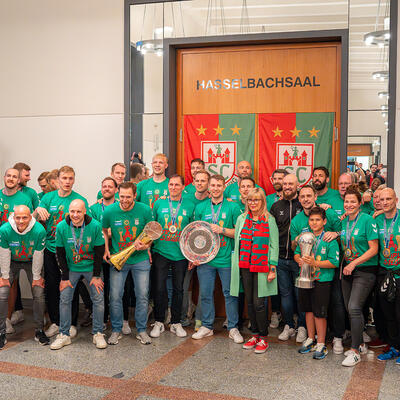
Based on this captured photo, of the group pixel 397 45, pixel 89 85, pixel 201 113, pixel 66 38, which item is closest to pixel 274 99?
pixel 201 113

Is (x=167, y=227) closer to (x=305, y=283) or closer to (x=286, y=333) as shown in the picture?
(x=305, y=283)

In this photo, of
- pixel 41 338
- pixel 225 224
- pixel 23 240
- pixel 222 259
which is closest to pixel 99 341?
pixel 41 338

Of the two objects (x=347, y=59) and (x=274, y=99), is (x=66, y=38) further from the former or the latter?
(x=347, y=59)

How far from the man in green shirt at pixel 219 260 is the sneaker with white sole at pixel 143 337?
1.64 feet

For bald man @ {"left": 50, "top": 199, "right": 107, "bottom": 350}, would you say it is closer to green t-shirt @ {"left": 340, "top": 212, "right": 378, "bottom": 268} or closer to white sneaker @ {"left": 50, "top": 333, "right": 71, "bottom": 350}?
white sneaker @ {"left": 50, "top": 333, "right": 71, "bottom": 350}

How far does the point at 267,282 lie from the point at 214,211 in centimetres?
99

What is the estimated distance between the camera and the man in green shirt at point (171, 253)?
18.9 ft

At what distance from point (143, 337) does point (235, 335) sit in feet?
3.25

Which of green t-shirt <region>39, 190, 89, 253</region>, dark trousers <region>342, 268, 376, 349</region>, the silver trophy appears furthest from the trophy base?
green t-shirt <region>39, 190, 89, 253</region>

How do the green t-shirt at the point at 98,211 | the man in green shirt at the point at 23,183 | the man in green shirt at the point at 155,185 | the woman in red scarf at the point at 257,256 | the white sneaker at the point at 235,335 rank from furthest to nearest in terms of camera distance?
1. the man in green shirt at the point at 23,183
2. the man in green shirt at the point at 155,185
3. the green t-shirt at the point at 98,211
4. the white sneaker at the point at 235,335
5. the woman in red scarf at the point at 257,256

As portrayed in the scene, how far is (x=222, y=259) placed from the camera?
566cm

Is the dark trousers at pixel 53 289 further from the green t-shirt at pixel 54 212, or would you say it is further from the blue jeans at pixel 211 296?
the blue jeans at pixel 211 296

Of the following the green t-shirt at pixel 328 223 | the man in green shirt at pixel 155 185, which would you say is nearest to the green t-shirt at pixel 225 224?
the green t-shirt at pixel 328 223

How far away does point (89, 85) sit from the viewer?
7316 mm
